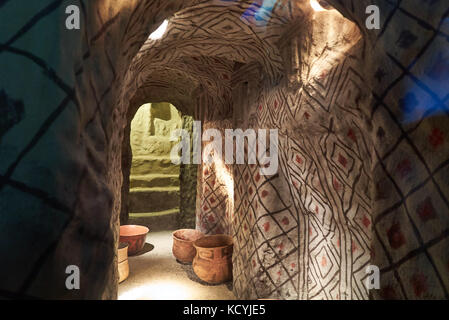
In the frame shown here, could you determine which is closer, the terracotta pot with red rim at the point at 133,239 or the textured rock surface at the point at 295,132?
the textured rock surface at the point at 295,132

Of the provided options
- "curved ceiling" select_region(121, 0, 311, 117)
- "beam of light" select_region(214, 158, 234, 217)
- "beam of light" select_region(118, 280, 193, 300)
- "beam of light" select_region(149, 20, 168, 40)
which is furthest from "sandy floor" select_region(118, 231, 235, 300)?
"beam of light" select_region(149, 20, 168, 40)

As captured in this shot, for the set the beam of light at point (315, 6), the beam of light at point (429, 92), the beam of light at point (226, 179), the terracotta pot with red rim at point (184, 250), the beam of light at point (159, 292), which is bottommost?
the beam of light at point (159, 292)

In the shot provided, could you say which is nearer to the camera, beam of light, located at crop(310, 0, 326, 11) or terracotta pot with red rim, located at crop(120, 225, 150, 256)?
beam of light, located at crop(310, 0, 326, 11)

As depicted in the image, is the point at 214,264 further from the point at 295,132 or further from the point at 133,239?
the point at 295,132

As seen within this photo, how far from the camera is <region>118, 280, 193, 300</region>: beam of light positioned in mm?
2518

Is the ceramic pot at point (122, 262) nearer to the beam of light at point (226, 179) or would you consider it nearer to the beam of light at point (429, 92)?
the beam of light at point (226, 179)

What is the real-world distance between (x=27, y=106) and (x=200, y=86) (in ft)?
10.2

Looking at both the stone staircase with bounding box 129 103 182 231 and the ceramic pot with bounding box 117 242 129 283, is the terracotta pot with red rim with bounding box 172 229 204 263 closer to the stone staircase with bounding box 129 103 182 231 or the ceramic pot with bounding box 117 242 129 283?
the ceramic pot with bounding box 117 242 129 283

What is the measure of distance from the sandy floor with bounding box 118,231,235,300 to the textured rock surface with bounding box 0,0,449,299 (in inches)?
41.2

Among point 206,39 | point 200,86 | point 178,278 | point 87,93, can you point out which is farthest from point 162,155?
point 87,93

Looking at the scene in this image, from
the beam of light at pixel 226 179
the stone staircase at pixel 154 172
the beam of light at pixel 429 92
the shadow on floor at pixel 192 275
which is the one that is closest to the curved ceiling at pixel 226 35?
the beam of light at pixel 429 92

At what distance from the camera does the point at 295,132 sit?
5.97 feet

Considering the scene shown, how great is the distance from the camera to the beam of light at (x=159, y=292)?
99.1 inches

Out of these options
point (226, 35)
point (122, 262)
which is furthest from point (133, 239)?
point (226, 35)
